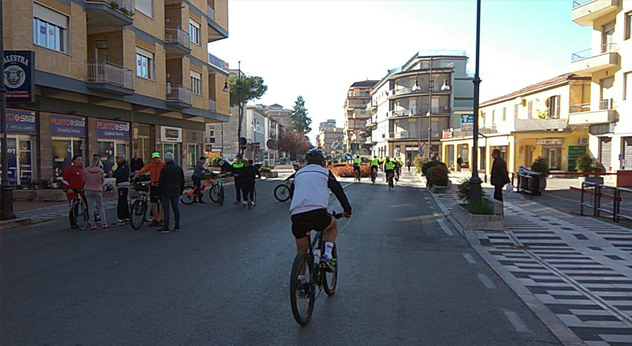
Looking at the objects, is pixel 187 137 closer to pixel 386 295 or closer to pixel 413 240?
pixel 413 240

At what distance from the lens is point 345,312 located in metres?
5.40

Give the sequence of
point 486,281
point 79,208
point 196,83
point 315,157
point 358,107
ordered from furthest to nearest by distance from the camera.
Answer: point 358,107 → point 196,83 → point 79,208 → point 486,281 → point 315,157

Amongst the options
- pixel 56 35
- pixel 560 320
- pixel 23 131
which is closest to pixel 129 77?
pixel 56 35

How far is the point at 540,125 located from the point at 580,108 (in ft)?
9.87

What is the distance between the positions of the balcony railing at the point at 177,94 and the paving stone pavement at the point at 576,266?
69.7 ft

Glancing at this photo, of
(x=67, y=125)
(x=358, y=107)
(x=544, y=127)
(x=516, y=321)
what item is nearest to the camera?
(x=516, y=321)

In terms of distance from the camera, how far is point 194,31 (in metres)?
33.2

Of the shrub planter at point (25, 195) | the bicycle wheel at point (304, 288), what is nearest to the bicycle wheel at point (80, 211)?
the shrub planter at point (25, 195)

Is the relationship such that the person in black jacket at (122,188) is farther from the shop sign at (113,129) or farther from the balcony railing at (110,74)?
the shop sign at (113,129)

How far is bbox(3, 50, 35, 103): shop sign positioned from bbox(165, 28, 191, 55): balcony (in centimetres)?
1643

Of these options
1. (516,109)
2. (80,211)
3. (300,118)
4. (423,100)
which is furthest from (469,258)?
(300,118)

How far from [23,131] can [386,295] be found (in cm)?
1818

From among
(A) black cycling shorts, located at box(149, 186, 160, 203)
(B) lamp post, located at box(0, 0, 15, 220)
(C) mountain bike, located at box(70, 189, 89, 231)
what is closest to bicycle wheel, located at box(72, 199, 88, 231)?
(C) mountain bike, located at box(70, 189, 89, 231)

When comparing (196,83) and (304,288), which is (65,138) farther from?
(304,288)
